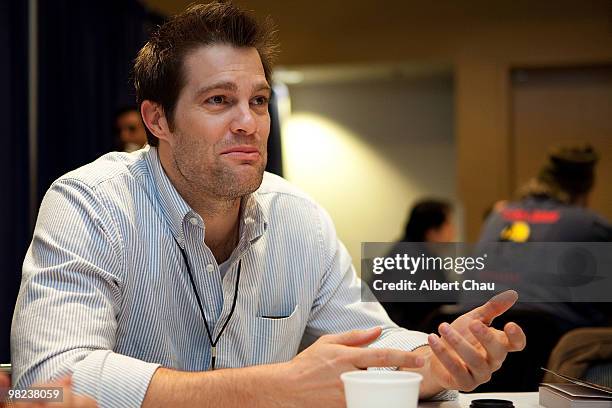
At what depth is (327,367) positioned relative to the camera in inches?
43.1

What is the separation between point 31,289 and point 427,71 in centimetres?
510

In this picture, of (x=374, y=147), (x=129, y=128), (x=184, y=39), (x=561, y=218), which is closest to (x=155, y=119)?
(x=184, y=39)

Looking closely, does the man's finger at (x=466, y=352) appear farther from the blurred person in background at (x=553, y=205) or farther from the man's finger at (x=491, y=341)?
the blurred person in background at (x=553, y=205)

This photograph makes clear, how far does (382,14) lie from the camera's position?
19.0ft

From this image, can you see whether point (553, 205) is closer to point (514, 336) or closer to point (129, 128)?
point (129, 128)

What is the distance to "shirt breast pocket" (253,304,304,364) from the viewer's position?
60.6 inches

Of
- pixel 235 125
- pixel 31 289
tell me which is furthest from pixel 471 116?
pixel 31 289

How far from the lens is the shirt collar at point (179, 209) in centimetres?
151

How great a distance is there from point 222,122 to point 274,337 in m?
0.41

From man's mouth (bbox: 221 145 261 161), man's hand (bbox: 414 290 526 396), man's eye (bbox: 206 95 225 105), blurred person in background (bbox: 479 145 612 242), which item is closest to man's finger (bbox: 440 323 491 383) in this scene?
man's hand (bbox: 414 290 526 396)

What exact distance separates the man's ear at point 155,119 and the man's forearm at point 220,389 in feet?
2.01

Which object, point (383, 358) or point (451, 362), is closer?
point (383, 358)

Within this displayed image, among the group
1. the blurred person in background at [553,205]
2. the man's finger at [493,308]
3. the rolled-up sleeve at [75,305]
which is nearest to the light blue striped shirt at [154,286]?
the rolled-up sleeve at [75,305]

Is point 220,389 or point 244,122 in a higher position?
point 244,122
